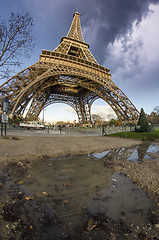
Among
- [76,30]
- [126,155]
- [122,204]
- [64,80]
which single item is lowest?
[126,155]

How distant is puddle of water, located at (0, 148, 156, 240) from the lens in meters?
1.38

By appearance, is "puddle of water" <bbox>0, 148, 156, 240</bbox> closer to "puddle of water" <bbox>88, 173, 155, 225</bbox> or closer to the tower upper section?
"puddle of water" <bbox>88, 173, 155, 225</bbox>

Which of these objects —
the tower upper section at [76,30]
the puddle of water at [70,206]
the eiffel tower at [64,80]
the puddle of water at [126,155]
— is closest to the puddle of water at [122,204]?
the puddle of water at [70,206]

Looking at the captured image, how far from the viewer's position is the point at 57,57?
23.5m

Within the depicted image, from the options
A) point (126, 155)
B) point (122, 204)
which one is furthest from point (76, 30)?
point (122, 204)

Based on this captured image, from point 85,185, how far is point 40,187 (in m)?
1.03

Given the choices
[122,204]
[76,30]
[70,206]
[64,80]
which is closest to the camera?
[70,206]

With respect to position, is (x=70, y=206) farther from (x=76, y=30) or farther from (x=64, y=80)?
(x=76, y=30)

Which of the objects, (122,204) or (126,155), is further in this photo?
(126,155)

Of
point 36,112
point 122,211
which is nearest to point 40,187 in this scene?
point 122,211

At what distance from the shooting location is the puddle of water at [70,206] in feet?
4.53

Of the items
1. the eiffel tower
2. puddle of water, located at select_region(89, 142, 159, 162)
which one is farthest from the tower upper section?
puddle of water, located at select_region(89, 142, 159, 162)

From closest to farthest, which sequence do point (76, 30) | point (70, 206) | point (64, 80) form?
point (70, 206) → point (64, 80) → point (76, 30)

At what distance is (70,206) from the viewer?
Result: 1.83 meters
